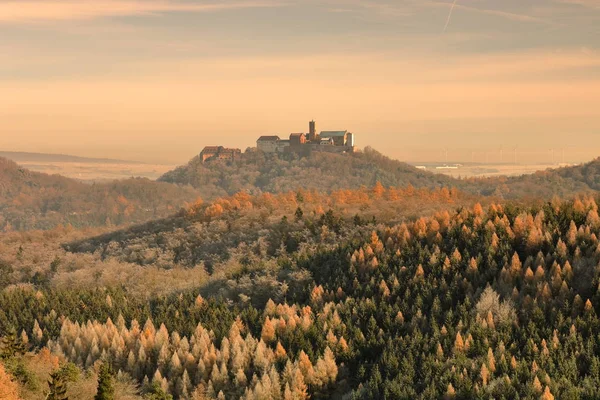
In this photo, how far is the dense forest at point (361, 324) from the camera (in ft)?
286


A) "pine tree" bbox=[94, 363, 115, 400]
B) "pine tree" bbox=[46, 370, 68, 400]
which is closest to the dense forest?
"pine tree" bbox=[94, 363, 115, 400]

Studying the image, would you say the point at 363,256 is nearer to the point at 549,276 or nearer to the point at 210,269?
the point at 549,276

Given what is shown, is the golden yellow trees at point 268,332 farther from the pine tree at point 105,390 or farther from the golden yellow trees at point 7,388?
the golden yellow trees at point 7,388

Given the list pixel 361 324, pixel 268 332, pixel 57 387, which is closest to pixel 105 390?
pixel 57 387

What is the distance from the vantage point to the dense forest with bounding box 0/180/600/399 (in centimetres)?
8725

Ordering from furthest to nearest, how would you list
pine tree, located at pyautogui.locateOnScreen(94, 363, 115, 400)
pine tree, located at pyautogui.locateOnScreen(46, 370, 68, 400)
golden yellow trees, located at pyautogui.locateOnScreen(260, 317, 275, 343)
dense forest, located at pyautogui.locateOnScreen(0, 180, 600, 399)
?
golden yellow trees, located at pyautogui.locateOnScreen(260, 317, 275, 343), dense forest, located at pyautogui.locateOnScreen(0, 180, 600, 399), pine tree, located at pyautogui.locateOnScreen(94, 363, 115, 400), pine tree, located at pyautogui.locateOnScreen(46, 370, 68, 400)

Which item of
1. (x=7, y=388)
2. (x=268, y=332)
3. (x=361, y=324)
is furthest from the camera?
(x=361, y=324)

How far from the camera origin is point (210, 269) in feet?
604

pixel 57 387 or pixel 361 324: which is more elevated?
pixel 57 387

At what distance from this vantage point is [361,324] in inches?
4173

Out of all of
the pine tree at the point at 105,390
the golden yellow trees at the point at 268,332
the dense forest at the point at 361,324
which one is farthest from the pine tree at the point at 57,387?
the golden yellow trees at the point at 268,332

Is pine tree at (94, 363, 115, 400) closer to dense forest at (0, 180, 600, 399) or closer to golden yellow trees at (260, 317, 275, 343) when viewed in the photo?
dense forest at (0, 180, 600, 399)

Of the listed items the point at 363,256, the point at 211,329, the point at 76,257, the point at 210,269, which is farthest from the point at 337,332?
the point at 76,257

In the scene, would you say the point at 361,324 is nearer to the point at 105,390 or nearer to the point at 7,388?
the point at 105,390
